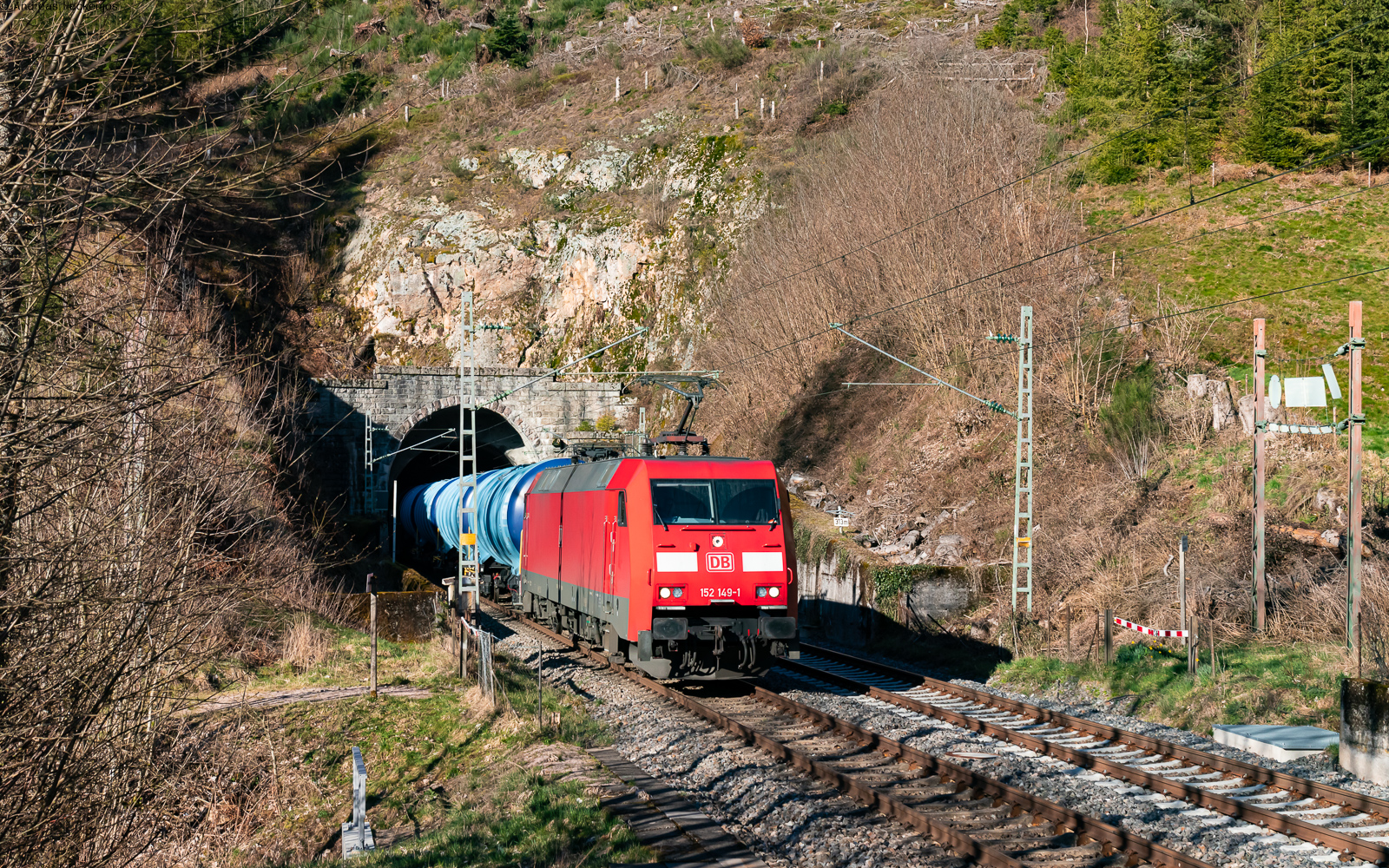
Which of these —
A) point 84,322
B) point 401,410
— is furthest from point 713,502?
point 401,410

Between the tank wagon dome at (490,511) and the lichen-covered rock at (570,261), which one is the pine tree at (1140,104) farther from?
the tank wagon dome at (490,511)

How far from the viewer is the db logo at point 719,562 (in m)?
14.1

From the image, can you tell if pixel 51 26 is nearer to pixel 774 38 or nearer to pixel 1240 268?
pixel 1240 268

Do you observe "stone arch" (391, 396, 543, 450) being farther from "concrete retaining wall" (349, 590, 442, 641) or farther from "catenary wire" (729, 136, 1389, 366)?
"concrete retaining wall" (349, 590, 442, 641)

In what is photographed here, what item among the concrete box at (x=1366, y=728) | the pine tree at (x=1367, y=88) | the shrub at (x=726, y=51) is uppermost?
the shrub at (x=726, y=51)

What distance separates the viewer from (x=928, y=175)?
116 feet

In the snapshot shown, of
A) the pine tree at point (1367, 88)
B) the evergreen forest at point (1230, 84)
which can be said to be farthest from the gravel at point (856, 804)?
the pine tree at point (1367, 88)

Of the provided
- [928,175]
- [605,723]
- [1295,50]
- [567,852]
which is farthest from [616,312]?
[567,852]


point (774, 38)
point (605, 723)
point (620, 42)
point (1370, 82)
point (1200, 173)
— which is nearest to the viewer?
point (605, 723)

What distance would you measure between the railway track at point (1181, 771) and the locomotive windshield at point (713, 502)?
10.2ft

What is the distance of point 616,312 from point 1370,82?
3287 cm

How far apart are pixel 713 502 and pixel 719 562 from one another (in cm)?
85

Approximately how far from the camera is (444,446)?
55125 millimetres

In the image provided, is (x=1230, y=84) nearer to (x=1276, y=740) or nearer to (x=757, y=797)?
(x=1276, y=740)
